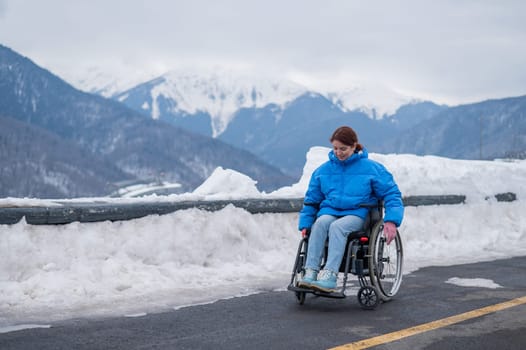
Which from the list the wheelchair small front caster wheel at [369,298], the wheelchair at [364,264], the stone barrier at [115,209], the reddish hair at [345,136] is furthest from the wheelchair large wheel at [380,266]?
the stone barrier at [115,209]

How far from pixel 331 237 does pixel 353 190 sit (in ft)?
1.70

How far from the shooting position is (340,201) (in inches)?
229

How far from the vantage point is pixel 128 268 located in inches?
261

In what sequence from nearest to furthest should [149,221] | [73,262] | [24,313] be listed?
1. [24,313]
2. [73,262]
3. [149,221]

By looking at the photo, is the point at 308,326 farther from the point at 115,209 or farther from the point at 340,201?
the point at 115,209

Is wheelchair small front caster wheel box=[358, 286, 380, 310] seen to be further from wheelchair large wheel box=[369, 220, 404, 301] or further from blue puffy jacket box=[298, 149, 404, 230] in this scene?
blue puffy jacket box=[298, 149, 404, 230]

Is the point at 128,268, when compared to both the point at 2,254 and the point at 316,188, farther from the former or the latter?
the point at 316,188

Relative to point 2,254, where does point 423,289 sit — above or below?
below

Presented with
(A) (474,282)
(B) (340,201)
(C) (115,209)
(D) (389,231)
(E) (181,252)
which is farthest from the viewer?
(E) (181,252)

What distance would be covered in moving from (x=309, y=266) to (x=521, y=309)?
5.56 ft

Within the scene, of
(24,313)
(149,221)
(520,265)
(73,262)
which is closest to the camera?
(24,313)

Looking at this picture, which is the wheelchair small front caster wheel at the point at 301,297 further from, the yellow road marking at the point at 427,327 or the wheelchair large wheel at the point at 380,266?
the yellow road marking at the point at 427,327

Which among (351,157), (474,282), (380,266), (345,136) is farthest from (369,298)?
(474,282)

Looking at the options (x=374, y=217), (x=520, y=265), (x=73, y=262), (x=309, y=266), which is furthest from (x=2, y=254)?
(x=520, y=265)
